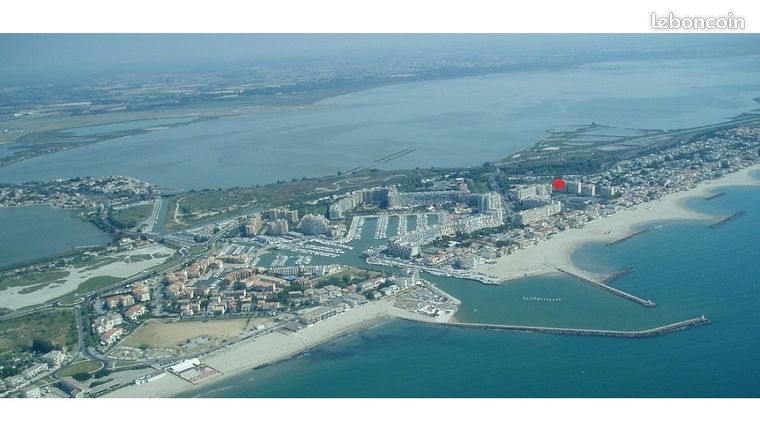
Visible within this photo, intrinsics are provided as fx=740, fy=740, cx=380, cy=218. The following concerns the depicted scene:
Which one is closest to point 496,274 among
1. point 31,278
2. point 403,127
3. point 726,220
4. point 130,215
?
point 726,220

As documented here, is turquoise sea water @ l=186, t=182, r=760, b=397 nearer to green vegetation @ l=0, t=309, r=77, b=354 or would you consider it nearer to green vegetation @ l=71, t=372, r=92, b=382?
green vegetation @ l=71, t=372, r=92, b=382

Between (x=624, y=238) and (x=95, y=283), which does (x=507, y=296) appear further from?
(x=95, y=283)

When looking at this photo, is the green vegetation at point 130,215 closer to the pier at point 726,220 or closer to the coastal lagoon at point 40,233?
the coastal lagoon at point 40,233

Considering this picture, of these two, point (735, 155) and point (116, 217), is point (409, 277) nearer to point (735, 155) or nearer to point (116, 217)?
point (116, 217)

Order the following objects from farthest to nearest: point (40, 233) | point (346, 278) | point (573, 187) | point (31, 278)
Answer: point (573, 187), point (40, 233), point (31, 278), point (346, 278)

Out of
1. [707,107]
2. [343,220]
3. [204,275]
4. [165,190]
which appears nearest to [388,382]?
[204,275]

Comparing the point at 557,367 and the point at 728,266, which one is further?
the point at 728,266
